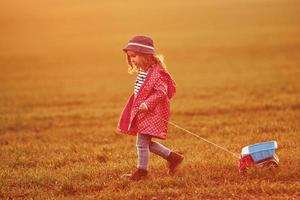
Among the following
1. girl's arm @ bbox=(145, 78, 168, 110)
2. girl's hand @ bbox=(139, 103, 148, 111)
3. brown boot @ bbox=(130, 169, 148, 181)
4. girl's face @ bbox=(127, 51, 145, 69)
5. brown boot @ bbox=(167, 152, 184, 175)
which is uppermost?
girl's face @ bbox=(127, 51, 145, 69)

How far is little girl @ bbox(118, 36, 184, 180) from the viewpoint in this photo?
25.1 feet

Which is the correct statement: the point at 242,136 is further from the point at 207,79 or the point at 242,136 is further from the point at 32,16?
the point at 32,16

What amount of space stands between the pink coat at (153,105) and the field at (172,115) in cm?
67

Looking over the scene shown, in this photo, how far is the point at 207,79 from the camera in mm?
23719

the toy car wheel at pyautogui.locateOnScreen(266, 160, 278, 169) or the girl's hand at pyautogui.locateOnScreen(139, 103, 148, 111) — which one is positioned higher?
the girl's hand at pyautogui.locateOnScreen(139, 103, 148, 111)

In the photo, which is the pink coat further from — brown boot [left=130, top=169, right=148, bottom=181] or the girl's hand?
brown boot [left=130, top=169, right=148, bottom=181]

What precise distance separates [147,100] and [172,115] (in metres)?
7.35

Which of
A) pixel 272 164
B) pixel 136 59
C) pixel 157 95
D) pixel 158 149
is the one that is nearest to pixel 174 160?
pixel 158 149

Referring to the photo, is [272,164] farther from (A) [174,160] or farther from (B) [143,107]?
(B) [143,107]

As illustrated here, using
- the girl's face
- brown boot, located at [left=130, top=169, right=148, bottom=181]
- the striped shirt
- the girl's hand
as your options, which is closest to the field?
brown boot, located at [left=130, top=169, right=148, bottom=181]

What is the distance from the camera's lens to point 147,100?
7.60 metres

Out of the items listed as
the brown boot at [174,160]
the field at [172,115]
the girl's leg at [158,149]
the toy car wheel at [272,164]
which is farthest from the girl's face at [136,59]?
the toy car wheel at [272,164]

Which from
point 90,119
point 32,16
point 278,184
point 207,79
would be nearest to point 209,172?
point 278,184

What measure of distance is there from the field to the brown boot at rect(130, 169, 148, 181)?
0.10 m
